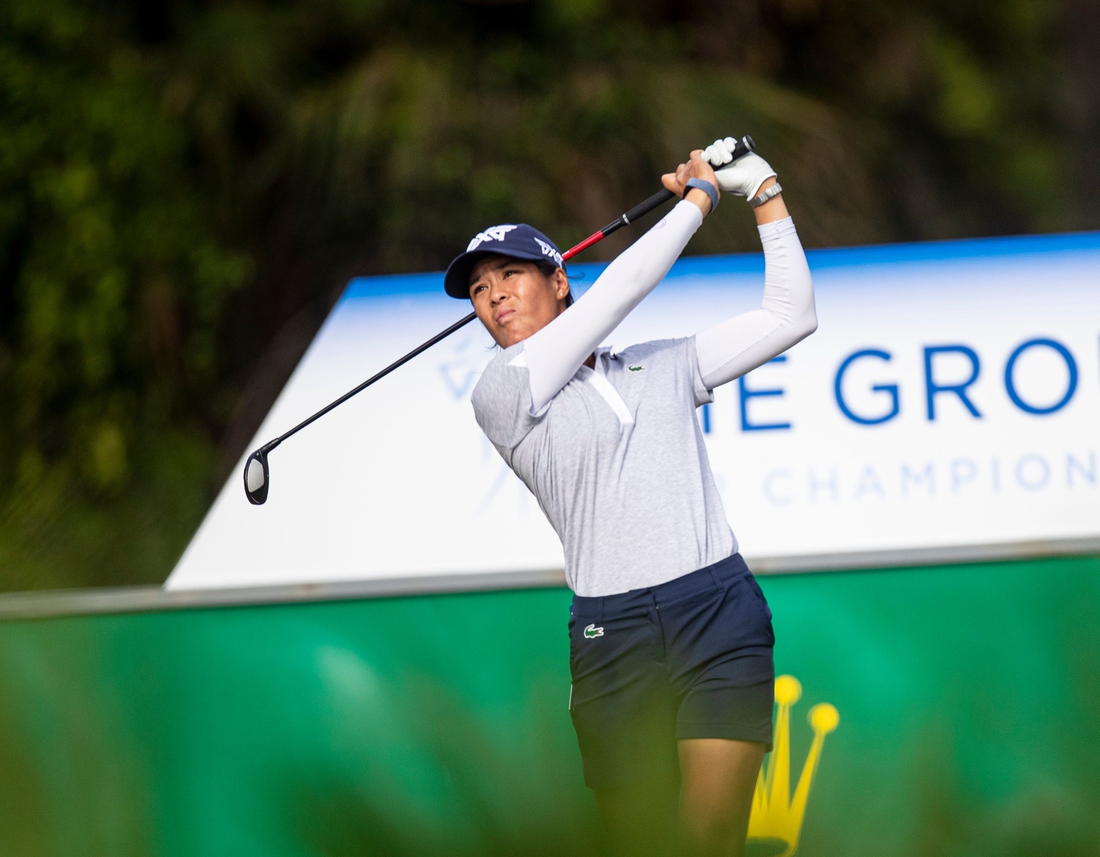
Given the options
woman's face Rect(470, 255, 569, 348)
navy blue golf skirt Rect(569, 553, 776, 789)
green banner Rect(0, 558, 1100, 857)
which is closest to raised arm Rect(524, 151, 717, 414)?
woman's face Rect(470, 255, 569, 348)

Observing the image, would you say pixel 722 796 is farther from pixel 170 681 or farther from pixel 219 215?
pixel 219 215

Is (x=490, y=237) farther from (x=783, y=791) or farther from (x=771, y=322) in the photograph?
(x=783, y=791)

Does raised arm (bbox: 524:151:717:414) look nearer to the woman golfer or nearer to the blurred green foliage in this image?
the woman golfer

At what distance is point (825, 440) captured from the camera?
2729 millimetres

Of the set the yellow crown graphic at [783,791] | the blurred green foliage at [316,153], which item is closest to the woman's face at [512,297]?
the yellow crown graphic at [783,791]

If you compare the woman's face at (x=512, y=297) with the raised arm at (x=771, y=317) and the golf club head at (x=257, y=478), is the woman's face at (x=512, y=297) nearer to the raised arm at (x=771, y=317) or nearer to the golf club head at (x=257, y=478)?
the raised arm at (x=771, y=317)

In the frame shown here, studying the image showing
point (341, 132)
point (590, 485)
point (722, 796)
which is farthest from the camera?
point (341, 132)

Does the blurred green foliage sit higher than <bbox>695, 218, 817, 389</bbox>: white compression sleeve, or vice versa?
the blurred green foliage

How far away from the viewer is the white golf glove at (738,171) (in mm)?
2014

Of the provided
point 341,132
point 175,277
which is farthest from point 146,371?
point 341,132

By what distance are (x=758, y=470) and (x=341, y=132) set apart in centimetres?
347

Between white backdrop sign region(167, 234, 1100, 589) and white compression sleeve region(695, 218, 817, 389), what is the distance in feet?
2.15

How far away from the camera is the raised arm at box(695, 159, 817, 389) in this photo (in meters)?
1.99

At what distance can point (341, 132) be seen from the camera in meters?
5.61
